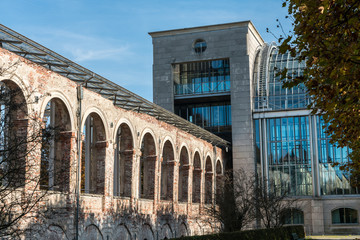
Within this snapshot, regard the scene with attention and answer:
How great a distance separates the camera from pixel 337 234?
39219mm

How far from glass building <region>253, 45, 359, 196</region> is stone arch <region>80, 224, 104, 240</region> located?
2065cm

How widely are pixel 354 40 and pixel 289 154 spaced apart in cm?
3286

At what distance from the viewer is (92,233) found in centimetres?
2108

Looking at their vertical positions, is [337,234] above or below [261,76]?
below

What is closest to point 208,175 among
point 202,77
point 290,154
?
point 290,154

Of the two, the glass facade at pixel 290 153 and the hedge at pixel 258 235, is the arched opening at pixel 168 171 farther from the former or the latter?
the glass facade at pixel 290 153

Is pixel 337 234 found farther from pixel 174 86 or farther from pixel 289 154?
pixel 174 86

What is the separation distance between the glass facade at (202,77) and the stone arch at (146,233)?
18.4 meters

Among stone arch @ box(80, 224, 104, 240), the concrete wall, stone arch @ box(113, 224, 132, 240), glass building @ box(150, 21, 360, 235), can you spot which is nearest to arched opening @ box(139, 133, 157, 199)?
stone arch @ box(113, 224, 132, 240)

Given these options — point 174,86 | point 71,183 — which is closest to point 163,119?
point 71,183

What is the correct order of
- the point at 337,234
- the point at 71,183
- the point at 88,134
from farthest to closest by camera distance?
the point at 337,234
the point at 88,134
the point at 71,183

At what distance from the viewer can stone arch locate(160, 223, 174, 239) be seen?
28044 mm

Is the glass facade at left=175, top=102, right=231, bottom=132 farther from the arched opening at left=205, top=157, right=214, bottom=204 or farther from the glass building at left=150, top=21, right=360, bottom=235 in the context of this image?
the arched opening at left=205, top=157, right=214, bottom=204

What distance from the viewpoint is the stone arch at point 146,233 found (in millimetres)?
25469
